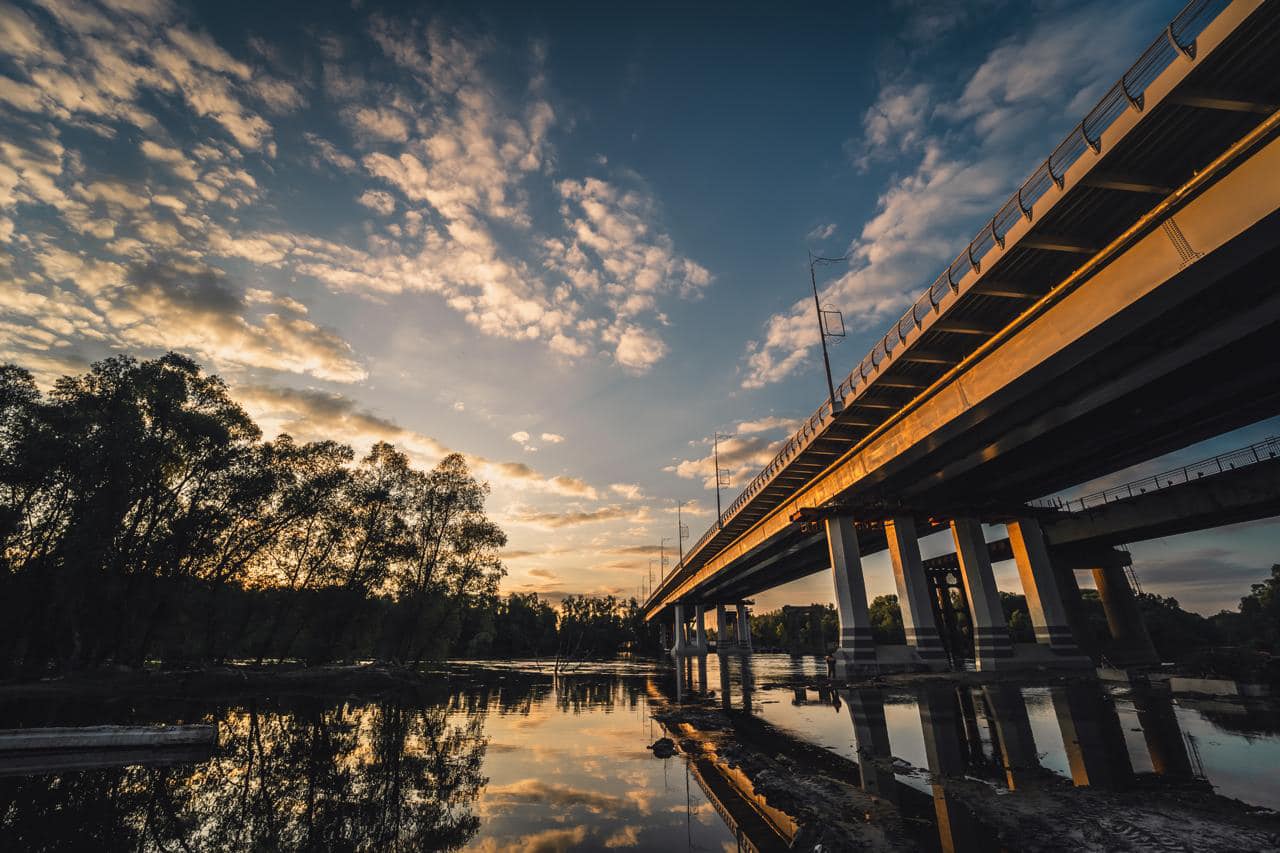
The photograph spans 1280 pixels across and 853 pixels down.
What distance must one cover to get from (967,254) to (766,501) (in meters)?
28.4

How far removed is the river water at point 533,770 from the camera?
6512 mm

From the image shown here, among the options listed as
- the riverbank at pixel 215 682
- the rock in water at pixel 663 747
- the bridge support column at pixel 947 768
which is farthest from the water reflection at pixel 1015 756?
the riverbank at pixel 215 682

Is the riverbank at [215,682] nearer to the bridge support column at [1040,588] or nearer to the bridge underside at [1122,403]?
the bridge underside at [1122,403]

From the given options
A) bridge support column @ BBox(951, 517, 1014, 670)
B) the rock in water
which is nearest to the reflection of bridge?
the rock in water

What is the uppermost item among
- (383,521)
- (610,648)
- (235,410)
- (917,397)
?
(235,410)

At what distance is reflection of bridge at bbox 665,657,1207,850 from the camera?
700cm

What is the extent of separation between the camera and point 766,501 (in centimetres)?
4259

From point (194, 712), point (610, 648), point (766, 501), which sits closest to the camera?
point (194, 712)

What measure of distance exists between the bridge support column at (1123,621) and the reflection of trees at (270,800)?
188 ft

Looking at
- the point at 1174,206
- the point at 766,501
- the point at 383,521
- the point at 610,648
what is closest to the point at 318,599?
the point at 383,521

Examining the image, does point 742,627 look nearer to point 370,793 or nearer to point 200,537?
point 200,537

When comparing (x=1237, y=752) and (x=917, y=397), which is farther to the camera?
(x=917, y=397)

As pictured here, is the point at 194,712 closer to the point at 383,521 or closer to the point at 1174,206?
the point at 383,521

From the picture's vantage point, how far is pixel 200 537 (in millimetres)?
32500
